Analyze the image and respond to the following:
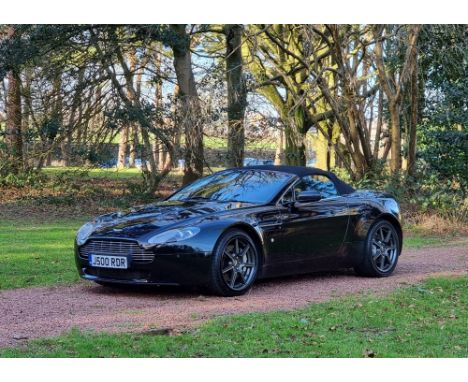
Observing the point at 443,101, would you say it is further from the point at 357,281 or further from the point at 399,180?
the point at 357,281

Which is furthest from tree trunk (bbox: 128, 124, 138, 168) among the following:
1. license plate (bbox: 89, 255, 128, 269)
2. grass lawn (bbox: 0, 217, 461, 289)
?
license plate (bbox: 89, 255, 128, 269)

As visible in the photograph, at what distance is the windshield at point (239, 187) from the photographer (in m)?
9.95

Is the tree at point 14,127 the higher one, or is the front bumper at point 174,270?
the tree at point 14,127

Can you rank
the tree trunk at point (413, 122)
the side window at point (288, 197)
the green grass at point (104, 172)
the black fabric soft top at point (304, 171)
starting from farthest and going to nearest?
the green grass at point (104, 172), the tree trunk at point (413, 122), the black fabric soft top at point (304, 171), the side window at point (288, 197)

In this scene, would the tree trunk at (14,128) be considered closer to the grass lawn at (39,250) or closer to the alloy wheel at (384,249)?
the grass lawn at (39,250)

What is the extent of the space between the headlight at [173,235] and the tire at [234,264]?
320 mm

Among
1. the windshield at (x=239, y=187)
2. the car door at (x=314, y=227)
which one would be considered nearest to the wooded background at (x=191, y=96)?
the car door at (x=314, y=227)

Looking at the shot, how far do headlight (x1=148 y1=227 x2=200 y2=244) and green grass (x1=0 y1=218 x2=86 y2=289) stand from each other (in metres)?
2.05

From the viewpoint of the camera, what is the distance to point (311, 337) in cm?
695

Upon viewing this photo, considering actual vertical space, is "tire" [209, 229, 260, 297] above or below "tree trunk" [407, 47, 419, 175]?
below

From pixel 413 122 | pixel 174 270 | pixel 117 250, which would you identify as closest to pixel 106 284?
pixel 117 250

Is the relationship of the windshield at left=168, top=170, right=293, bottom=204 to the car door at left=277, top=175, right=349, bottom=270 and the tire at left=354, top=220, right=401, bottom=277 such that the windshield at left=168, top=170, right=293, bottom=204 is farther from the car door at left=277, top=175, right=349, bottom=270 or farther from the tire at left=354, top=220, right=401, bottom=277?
the tire at left=354, top=220, right=401, bottom=277

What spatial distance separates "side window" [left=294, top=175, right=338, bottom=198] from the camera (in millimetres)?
10320
